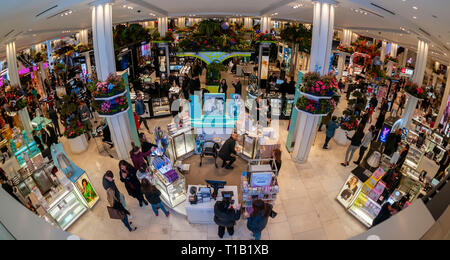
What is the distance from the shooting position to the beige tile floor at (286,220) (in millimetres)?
5395

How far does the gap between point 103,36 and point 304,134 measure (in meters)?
6.12

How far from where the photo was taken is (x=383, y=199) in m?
5.22

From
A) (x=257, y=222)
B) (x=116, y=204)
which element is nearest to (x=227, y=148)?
(x=257, y=222)

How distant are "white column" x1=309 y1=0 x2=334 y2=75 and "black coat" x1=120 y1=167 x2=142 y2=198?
527cm

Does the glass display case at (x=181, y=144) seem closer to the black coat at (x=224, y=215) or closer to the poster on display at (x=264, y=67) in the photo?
the black coat at (x=224, y=215)

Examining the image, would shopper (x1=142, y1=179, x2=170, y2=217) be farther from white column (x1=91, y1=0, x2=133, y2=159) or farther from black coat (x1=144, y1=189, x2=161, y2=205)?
white column (x1=91, y1=0, x2=133, y2=159)

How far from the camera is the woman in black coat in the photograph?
5.40 m

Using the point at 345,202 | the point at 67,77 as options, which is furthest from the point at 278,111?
the point at 67,77

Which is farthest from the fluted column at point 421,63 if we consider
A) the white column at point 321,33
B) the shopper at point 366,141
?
the white column at point 321,33

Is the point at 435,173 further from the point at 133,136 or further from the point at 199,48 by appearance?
the point at 199,48

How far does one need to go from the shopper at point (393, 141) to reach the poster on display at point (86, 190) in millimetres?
8244

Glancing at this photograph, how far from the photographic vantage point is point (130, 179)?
559 cm

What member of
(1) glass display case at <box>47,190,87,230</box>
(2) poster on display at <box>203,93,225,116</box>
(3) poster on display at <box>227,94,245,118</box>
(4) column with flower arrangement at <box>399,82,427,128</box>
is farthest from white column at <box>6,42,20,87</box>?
(4) column with flower arrangement at <box>399,82,427,128</box>

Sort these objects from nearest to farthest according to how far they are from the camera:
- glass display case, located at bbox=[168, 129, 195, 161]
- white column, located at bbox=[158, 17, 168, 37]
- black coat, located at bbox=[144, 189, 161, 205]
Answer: black coat, located at bbox=[144, 189, 161, 205] < glass display case, located at bbox=[168, 129, 195, 161] < white column, located at bbox=[158, 17, 168, 37]
